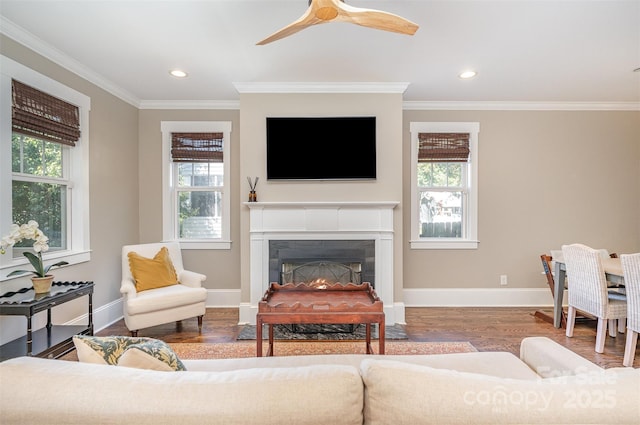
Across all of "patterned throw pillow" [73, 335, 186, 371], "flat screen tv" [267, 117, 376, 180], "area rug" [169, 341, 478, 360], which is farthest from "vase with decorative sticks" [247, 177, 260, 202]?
"patterned throw pillow" [73, 335, 186, 371]

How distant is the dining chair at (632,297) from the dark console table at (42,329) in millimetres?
4291

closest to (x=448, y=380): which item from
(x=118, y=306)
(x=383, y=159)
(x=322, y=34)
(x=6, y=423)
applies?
(x=6, y=423)

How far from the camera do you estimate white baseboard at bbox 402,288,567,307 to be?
411cm

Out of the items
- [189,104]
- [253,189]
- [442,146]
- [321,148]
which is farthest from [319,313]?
[189,104]

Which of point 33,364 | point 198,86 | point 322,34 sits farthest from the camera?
point 198,86

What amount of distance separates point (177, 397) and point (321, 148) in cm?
306

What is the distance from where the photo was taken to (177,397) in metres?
0.80

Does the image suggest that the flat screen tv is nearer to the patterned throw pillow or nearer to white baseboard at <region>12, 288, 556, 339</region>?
white baseboard at <region>12, 288, 556, 339</region>

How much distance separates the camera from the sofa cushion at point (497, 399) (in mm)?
748

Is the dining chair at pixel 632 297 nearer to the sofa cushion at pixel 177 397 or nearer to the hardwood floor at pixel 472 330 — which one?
the hardwood floor at pixel 472 330

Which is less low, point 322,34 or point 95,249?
point 322,34

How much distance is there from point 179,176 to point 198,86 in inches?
49.0

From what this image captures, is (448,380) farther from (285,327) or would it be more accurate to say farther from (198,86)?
(198,86)

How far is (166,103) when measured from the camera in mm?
4059
